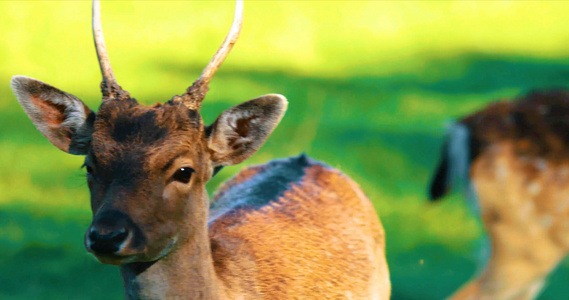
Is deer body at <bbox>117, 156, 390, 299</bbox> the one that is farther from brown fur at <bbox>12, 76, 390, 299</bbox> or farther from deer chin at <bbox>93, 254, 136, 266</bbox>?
deer chin at <bbox>93, 254, 136, 266</bbox>

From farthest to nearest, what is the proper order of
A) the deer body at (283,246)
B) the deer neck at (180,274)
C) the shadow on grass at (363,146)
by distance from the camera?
the shadow on grass at (363,146)
the deer body at (283,246)
the deer neck at (180,274)

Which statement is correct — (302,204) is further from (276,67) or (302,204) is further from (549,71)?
(549,71)

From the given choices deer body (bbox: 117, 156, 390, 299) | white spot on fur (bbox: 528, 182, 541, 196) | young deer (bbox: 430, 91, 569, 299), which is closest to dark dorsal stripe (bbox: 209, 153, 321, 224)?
deer body (bbox: 117, 156, 390, 299)

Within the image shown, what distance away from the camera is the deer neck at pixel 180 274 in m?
3.54

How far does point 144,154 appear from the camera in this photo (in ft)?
11.2

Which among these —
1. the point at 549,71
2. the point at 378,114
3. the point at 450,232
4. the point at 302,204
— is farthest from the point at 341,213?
the point at 549,71

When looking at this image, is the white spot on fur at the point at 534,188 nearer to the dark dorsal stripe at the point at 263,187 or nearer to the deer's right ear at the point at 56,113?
the dark dorsal stripe at the point at 263,187

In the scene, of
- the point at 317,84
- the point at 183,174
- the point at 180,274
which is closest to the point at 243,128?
the point at 183,174

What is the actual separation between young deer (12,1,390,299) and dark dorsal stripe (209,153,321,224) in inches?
0.6

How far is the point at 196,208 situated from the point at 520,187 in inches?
59.5

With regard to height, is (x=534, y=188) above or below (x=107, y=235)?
above

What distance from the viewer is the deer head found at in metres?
3.30

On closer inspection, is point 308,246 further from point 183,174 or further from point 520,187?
point 520,187

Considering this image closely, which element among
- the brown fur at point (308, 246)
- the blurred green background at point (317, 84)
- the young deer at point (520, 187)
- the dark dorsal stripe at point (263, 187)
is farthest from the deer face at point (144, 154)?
the blurred green background at point (317, 84)
